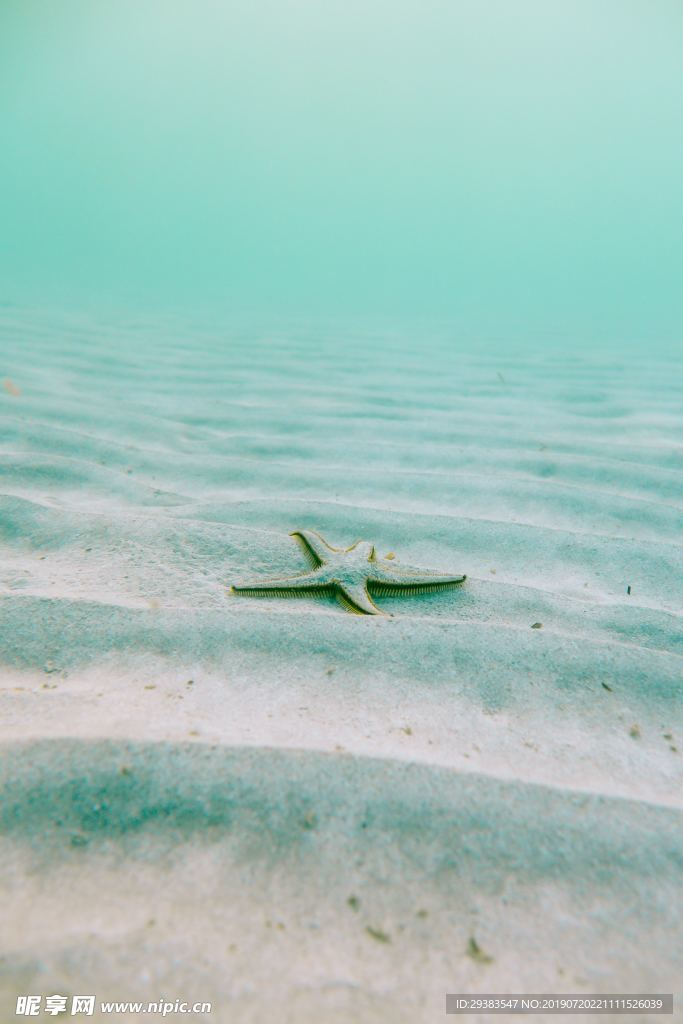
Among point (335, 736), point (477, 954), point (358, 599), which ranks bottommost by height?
point (477, 954)

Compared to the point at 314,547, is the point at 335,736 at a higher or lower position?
lower

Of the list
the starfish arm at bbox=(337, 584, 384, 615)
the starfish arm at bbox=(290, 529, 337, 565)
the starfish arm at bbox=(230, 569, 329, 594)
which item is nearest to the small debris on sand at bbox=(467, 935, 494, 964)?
the starfish arm at bbox=(337, 584, 384, 615)

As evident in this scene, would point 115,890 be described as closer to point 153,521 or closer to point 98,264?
point 153,521

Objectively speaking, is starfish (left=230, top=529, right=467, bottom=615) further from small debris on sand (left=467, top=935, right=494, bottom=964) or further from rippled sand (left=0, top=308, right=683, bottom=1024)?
small debris on sand (left=467, top=935, right=494, bottom=964)

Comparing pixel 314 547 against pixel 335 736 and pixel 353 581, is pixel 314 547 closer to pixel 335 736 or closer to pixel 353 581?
pixel 353 581

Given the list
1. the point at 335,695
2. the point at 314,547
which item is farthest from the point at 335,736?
the point at 314,547

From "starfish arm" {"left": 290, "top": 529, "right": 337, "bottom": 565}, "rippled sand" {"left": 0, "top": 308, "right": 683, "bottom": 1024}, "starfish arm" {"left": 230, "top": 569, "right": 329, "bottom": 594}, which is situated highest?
"starfish arm" {"left": 290, "top": 529, "right": 337, "bottom": 565}

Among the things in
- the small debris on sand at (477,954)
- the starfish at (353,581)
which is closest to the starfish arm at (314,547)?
the starfish at (353,581)
